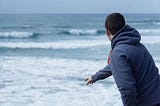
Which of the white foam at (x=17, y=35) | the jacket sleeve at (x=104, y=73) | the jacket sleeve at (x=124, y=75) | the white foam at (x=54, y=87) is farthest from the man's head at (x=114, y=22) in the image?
the white foam at (x=17, y=35)

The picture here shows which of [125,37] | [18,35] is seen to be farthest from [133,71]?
[18,35]

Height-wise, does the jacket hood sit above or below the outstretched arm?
above

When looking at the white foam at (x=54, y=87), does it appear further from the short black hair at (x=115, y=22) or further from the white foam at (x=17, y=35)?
the white foam at (x=17, y=35)

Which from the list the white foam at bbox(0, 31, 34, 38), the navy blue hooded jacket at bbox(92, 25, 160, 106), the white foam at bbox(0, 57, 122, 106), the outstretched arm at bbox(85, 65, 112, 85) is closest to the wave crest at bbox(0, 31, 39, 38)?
the white foam at bbox(0, 31, 34, 38)

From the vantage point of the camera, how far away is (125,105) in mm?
2398

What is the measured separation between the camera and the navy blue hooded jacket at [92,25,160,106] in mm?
2318

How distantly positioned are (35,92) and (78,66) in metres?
4.48

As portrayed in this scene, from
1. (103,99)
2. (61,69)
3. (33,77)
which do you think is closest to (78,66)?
(61,69)

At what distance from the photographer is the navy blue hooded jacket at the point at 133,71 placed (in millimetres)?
2318

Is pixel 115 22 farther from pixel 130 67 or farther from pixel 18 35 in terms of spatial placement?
pixel 18 35

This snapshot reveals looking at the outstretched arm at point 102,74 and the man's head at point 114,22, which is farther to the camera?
the outstretched arm at point 102,74

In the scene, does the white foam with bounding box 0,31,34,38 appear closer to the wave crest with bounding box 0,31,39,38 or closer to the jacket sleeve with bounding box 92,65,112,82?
the wave crest with bounding box 0,31,39,38

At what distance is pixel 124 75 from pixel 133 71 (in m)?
0.10

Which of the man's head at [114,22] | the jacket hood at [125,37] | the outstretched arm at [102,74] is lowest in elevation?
the outstretched arm at [102,74]
